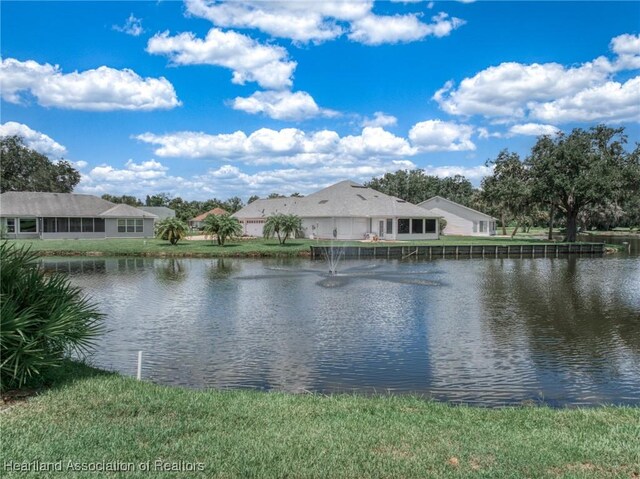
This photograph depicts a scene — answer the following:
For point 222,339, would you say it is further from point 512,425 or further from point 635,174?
point 635,174

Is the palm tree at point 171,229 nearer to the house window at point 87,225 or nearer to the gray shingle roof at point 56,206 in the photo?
the gray shingle roof at point 56,206

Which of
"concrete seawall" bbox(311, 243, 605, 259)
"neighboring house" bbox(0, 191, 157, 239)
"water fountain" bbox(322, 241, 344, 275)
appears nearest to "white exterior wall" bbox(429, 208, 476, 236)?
"concrete seawall" bbox(311, 243, 605, 259)

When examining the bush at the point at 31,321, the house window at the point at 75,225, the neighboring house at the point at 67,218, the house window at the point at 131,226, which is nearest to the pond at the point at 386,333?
the bush at the point at 31,321

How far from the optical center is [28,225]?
5319cm

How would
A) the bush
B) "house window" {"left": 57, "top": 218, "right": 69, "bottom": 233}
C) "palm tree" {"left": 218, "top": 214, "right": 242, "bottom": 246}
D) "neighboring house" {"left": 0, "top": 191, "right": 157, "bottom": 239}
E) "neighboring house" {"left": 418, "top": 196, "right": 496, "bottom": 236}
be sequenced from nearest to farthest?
the bush → "palm tree" {"left": 218, "top": 214, "right": 242, "bottom": 246} → "neighboring house" {"left": 0, "top": 191, "right": 157, "bottom": 239} → "house window" {"left": 57, "top": 218, "right": 69, "bottom": 233} → "neighboring house" {"left": 418, "top": 196, "right": 496, "bottom": 236}

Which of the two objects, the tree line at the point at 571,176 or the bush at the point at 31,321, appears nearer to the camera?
the bush at the point at 31,321

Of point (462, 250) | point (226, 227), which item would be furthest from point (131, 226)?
point (462, 250)

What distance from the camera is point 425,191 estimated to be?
311ft

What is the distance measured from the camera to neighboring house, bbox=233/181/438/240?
53312mm

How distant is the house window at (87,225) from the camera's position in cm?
5603

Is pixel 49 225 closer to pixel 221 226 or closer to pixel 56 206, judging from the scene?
pixel 56 206

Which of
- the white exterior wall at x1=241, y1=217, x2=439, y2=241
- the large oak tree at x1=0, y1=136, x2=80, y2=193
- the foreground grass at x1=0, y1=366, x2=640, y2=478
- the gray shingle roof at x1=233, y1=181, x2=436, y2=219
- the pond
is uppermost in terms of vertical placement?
the large oak tree at x1=0, y1=136, x2=80, y2=193

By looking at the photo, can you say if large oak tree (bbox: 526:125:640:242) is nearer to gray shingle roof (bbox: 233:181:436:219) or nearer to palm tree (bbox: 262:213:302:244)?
gray shingle roof (bbox: 233:181:436:219)

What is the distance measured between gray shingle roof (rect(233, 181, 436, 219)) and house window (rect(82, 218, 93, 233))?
16429 millimetres
